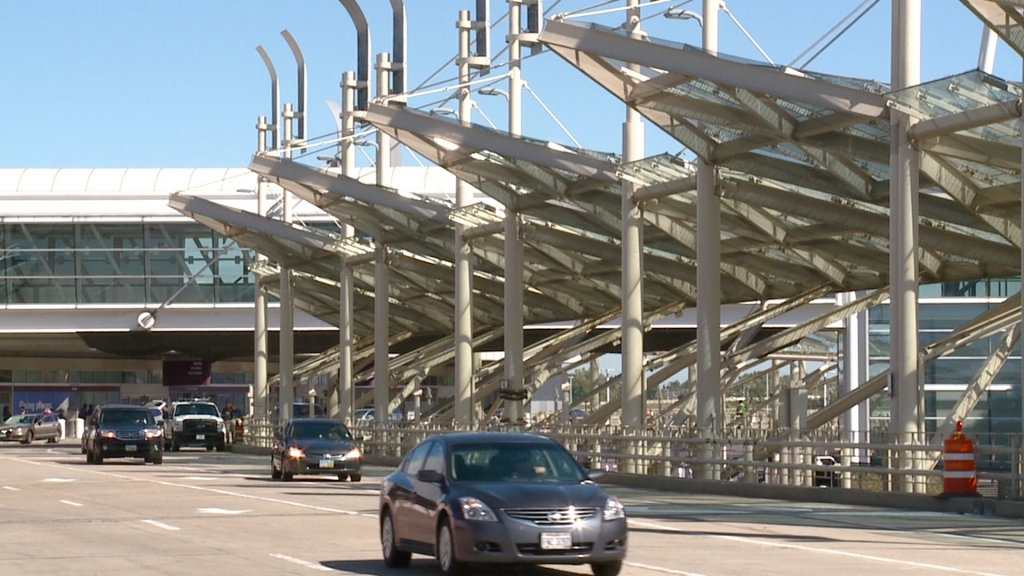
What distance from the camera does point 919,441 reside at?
2734cm

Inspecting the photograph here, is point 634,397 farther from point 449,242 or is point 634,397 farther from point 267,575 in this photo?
point 267,575

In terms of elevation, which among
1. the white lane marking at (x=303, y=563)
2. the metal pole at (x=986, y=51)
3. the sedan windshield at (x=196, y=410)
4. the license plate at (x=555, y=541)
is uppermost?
the metal pole at (x=986, y=51)

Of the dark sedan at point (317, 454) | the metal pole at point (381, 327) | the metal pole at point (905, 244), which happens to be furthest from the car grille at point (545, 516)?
the metal pole at point (381, 327)

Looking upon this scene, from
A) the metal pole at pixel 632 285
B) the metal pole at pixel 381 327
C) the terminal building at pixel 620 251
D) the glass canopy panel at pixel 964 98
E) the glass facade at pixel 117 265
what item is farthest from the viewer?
the glass facade at pixel 117 265

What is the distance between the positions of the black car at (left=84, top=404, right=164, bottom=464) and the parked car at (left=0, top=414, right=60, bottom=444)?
27962mm

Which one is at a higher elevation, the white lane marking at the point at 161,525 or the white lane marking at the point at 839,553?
the white lane marking at the point at 161,525

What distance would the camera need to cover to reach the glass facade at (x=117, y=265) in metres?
72.8

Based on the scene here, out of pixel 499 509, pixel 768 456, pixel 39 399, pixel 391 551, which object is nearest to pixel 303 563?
pixel 391 551

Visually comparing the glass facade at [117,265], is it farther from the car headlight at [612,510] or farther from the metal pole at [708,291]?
the car headlight at [612,510]

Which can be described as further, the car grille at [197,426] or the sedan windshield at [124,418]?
the car grille at [197,426]

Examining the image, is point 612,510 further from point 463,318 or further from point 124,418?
point 124,418

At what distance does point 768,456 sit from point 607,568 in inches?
902

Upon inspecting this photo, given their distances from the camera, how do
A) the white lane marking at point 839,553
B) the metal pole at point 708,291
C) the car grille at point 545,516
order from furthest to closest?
the metal pole at point 708,291 < the white lane marking at point 839,553 < the car grille at point 545,516

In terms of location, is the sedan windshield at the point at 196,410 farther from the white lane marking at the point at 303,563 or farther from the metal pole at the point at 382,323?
the white lane marking at the point at 303,563
